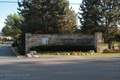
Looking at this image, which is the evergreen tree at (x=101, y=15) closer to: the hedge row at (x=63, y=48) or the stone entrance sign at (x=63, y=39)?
the stone entrance sign at (x=63, y=39)

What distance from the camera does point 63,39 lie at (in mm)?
20109

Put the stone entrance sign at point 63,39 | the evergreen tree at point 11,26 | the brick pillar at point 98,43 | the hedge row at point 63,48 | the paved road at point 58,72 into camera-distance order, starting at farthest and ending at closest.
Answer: the evergreen tree at point 11,26 → the brick pillar at point 98,43 → the stone entrance sign at point 63,39 → the hedge row at point 63,48 → the paved road at point 58,72

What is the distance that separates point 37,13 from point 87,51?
34.8 feet

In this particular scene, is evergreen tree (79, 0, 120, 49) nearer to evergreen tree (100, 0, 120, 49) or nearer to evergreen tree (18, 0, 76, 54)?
evergreen tree (100, 0, 120, 49)

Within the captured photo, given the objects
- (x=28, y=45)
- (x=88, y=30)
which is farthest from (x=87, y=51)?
(x=28, y=45)

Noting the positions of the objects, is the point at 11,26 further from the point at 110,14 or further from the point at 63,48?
the point at 110,14

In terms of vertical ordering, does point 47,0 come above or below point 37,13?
above

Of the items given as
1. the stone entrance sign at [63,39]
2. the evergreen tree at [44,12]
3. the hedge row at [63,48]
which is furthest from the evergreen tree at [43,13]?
the hedge row at [63,48]

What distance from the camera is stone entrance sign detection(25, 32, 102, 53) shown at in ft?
63.2

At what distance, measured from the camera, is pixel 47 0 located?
23625 millimetres

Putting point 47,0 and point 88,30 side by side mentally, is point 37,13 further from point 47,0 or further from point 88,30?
point 88,30

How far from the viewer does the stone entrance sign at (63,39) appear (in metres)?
19.2

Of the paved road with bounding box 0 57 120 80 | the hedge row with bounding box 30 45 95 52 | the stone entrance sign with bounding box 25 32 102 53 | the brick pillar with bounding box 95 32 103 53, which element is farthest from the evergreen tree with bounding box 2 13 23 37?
the paved road with bounding box 0 57 120 80

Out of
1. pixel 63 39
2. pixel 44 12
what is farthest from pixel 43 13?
pixel 63 39
